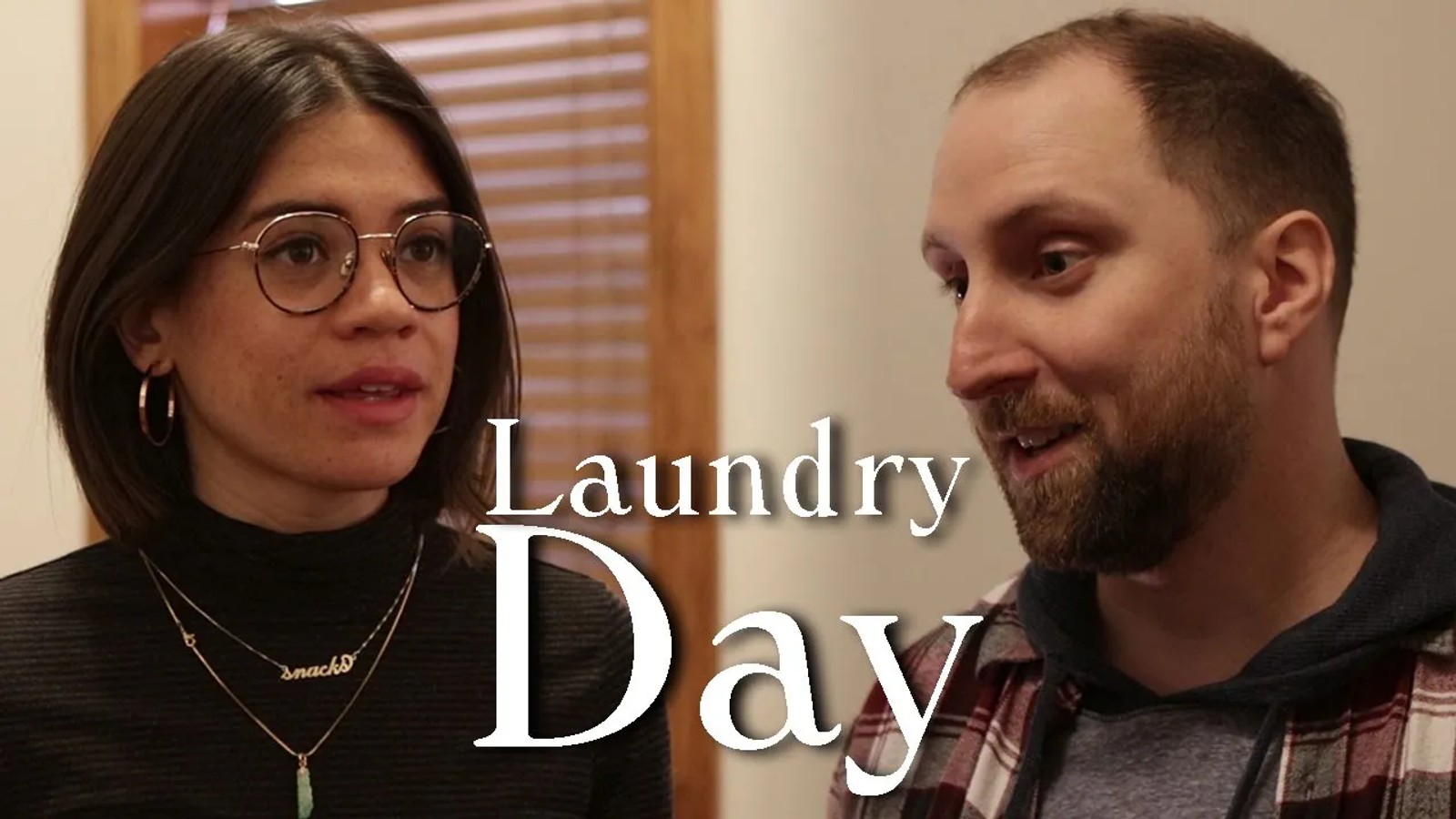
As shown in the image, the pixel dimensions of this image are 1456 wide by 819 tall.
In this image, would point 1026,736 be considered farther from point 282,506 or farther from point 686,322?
point 686,322

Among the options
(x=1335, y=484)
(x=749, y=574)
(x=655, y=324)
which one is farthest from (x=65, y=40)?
(x=1335, y=484)

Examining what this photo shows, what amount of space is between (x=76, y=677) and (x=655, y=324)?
3.24 ft

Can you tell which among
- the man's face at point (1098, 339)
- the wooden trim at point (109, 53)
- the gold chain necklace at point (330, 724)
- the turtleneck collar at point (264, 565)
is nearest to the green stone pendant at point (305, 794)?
the gold chain necklace at point (330, 724)

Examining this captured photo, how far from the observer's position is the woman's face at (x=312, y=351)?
1.26 m

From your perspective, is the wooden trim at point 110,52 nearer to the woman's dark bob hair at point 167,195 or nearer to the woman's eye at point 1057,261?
the woman's dark bob hair at point 167,195

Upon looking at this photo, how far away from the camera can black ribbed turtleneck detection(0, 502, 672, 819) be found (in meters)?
1.25

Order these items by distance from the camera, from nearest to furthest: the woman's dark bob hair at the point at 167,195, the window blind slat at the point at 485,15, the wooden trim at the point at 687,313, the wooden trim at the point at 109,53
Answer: the woman's dark bob hair at the point at 167,195 < the wooden trim at the point at 687,313 < the window blind slat at the point at 485,15 < the wooden trim at the point at 109,53

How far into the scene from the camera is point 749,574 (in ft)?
6.74

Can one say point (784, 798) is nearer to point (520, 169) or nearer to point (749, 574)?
point (749, 574)

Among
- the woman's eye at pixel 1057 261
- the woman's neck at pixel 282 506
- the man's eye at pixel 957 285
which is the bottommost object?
the woman's neck at pixel 282 506

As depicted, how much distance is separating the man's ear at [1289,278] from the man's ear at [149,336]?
86 cm

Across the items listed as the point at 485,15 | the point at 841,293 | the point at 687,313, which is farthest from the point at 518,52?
the point at 841,293

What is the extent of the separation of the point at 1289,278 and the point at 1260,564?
223 mm

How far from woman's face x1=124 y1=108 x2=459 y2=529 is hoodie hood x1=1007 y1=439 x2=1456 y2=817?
0.59 m
